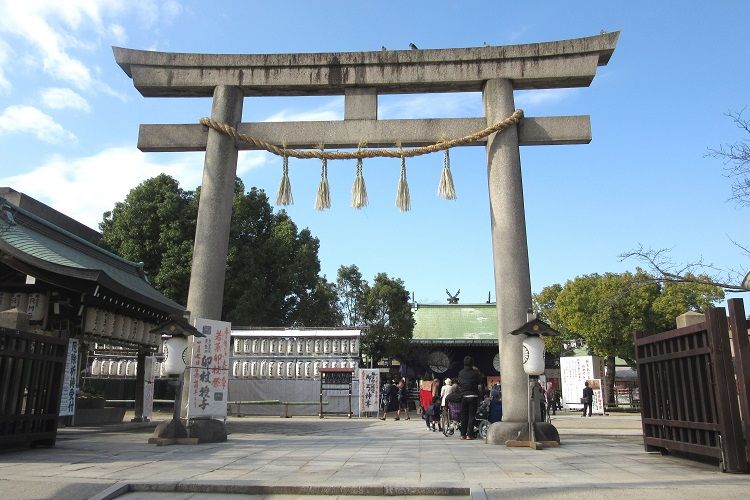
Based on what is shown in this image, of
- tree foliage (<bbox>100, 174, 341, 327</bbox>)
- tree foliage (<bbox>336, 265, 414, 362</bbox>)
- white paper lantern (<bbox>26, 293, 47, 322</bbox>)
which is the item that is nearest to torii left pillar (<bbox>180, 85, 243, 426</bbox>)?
white paper lantern (<bbox>26, 293, 47, 322</bbox>)

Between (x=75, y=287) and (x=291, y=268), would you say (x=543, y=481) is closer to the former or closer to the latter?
(x=75, y=287)

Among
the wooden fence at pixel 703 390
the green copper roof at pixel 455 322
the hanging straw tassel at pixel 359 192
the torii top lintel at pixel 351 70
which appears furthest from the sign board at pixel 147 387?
the green copper roof at pixel 455 322

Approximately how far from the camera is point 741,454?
239 inches

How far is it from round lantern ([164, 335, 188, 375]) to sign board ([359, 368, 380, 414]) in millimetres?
13495

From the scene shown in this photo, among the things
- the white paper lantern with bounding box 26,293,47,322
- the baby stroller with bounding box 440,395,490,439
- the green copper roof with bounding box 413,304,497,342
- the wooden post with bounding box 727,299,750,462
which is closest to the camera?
the wooden post with bounding box 727,299,750,462

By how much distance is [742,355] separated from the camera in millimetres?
6117

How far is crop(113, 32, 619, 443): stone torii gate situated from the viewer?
413 inches

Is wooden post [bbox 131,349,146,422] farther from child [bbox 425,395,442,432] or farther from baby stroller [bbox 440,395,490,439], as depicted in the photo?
baby stroller [bbox 440,395,490,439]

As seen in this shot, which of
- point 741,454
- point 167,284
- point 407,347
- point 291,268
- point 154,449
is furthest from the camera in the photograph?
point 407,347

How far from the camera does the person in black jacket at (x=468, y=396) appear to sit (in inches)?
444

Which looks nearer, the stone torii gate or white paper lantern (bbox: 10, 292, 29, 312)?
the stone torii gate

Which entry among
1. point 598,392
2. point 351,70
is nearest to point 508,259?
point 351,70

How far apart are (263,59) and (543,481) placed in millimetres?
9174

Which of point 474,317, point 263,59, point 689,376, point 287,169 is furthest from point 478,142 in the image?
point 474,317
